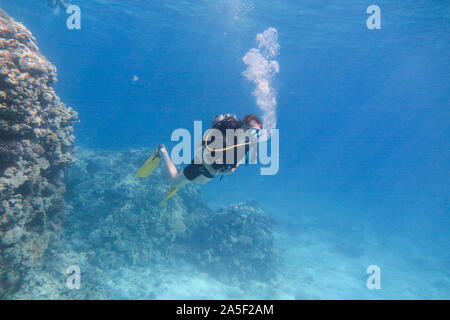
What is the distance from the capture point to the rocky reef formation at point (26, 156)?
16.8 ft

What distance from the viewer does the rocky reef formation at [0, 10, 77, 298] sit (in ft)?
16.8

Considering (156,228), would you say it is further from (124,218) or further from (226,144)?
(226,144)

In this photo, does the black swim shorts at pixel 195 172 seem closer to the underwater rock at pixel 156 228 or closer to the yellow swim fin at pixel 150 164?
the yellow swim fin at pixel 150 164

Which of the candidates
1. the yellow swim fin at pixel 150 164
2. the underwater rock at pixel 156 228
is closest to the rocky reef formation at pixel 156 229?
the underwater rock at pixel 156 228

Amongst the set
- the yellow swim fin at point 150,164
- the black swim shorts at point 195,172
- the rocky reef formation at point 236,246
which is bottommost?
the rocky reef formation at point 236,246

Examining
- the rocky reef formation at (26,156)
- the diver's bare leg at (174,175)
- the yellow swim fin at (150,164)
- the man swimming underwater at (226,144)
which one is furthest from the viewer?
the yellow swim fin at (150,164)

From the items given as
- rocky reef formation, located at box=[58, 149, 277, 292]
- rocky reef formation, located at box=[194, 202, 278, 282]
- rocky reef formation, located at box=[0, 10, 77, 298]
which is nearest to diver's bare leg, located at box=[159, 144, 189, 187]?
rocky reef formation, located at box=[0, 10, 77, 298]

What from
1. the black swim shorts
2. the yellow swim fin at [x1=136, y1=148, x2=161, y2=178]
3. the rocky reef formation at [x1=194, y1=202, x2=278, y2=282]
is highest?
the yellow swim fin at [x1=136, y1=148, x2=161, y2=178]

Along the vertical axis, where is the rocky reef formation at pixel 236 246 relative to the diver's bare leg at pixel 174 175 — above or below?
below

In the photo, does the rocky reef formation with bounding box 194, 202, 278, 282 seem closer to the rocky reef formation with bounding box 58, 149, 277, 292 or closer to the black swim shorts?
the rocky reef formation with bounding box 58, 149, 277, 292

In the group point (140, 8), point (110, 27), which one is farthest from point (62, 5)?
point (110, 27)

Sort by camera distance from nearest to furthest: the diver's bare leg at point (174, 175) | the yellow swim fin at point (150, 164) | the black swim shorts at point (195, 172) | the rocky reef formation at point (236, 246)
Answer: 1. the black swim shorts at point (195, 172)
2. the diver's bare leg at point (174, 175)
3. the yellow swim fin at point (150, 164)
4. the rocky reef formation at point (236, 246)
